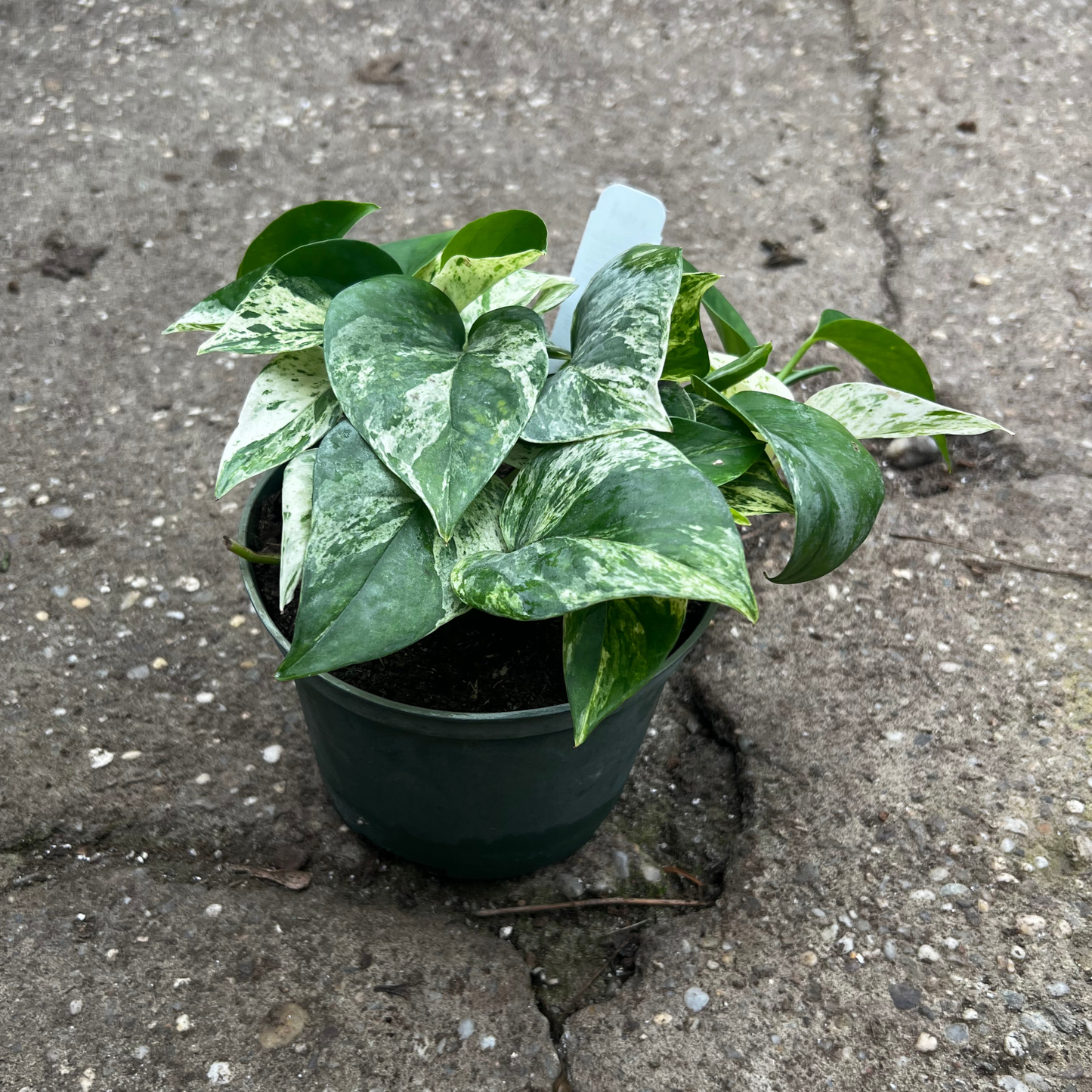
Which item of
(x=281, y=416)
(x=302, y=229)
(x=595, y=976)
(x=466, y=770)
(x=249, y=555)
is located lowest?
(x=595, y=976)

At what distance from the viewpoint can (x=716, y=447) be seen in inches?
31.2

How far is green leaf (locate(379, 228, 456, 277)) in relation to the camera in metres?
0.95

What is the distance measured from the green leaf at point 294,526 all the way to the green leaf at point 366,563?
0.03 metres

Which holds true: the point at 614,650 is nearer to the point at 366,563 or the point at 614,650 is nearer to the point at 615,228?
the point at 366,563

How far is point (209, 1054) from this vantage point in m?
0.95

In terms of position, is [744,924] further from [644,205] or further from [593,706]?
[644,205]

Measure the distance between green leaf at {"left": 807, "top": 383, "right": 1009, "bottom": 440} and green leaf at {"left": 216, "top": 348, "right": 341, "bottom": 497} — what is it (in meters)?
0.45

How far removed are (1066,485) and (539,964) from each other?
1.10 m

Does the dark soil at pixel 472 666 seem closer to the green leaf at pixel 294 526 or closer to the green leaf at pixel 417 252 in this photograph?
the green leaf at pixel 294 526

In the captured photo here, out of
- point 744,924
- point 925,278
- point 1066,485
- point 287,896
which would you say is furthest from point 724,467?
point 925,278

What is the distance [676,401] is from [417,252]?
0.31 meters

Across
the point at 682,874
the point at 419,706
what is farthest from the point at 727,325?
the point at 682,874

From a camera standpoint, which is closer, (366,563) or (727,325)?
(366,563)

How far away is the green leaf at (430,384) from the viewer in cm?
70
